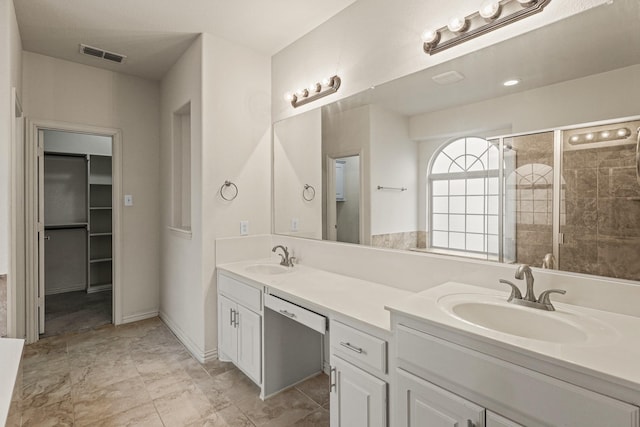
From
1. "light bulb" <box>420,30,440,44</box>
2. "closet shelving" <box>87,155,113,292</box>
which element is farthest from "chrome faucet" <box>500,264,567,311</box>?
"closet shelving" <box>87,155,113,292</box>

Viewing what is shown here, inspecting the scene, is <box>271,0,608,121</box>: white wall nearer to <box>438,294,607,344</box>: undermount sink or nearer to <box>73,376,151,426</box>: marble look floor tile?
<box>438,294,607,344</box>: undermount sink

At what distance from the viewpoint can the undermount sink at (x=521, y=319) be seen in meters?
1.15

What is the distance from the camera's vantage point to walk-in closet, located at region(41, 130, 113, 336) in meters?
4.38

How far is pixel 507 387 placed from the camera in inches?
38.6

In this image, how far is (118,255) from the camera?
3.40m

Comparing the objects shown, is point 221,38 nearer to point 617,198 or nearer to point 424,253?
point 424,253

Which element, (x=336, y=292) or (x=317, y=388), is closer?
(x=336, y=292)

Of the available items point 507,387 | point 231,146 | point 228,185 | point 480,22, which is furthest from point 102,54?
point 507,387

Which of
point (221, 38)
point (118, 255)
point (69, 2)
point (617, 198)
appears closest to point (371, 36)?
point (221, 38)

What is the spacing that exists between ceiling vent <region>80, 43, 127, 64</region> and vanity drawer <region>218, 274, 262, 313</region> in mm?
2194

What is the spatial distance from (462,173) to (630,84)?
67 cm

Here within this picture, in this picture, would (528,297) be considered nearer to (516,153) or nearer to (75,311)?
(516,153)

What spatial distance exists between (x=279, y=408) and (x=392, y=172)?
1.58 m

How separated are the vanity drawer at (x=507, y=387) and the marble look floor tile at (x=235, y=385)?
1.38 m
